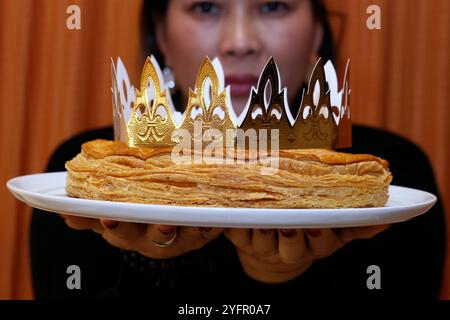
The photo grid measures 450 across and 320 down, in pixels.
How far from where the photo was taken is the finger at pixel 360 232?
2.19 ft

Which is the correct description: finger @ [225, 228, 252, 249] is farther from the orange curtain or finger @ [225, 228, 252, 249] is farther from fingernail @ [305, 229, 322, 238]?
the orange curtain

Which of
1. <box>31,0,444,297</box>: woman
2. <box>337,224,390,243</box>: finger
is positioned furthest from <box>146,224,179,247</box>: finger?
<box>31,0,444,297</box>: woman

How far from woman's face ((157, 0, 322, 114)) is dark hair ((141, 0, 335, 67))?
2cm

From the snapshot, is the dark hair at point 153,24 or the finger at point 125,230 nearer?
the finger at point 125,230

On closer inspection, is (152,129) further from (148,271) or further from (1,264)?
(1,264)

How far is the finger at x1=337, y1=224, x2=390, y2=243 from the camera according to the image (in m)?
0.67

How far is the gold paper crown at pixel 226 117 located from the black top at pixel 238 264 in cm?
54

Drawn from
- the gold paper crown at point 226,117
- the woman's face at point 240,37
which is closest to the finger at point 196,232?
the gold paper crown at point 226,117

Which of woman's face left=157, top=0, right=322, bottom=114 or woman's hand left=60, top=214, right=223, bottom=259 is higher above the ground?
woman's face left=157, top=0, right=322, bottom=114

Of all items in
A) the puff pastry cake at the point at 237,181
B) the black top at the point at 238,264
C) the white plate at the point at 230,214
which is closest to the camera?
the white plate at the point at 230,214

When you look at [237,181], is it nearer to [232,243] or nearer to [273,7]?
[232,243]

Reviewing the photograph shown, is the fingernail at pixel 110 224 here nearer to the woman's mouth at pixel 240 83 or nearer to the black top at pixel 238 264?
the black top at pixel 238 264

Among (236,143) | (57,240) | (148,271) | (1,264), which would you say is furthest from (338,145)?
(1,264)
